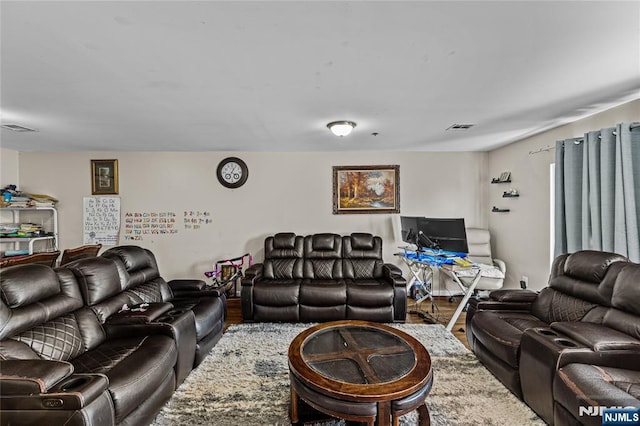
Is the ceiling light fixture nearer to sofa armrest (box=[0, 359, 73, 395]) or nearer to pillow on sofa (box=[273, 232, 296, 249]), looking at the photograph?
pillow on sofa (box=[273, 232, 296, 249])

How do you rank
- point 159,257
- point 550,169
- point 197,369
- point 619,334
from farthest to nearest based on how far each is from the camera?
point 159,257, point 550,169, point 197,369, point 619,334

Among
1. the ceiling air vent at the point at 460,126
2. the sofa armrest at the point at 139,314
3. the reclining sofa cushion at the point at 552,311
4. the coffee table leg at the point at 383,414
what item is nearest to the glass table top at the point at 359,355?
the coffee table leg at the point at 383,414

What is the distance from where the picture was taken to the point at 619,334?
180 centimetres

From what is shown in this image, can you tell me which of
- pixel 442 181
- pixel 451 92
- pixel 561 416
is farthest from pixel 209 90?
pixel 442 181

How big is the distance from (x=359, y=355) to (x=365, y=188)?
309 cm

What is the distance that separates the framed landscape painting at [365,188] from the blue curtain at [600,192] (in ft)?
6.97

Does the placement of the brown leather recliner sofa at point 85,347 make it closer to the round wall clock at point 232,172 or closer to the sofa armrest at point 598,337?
the round wall clock at point 232,172

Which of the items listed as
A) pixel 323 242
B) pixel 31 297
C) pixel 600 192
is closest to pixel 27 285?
pixel 31 297

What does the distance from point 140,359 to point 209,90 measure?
203 centimetres

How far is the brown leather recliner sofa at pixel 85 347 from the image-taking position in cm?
133

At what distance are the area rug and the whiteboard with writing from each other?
3119mm

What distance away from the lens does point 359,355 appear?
1.91 metres

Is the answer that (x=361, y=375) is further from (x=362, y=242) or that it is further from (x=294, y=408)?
(x=362, y=242)

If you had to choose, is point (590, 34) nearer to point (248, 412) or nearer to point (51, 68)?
point (248, 412)
